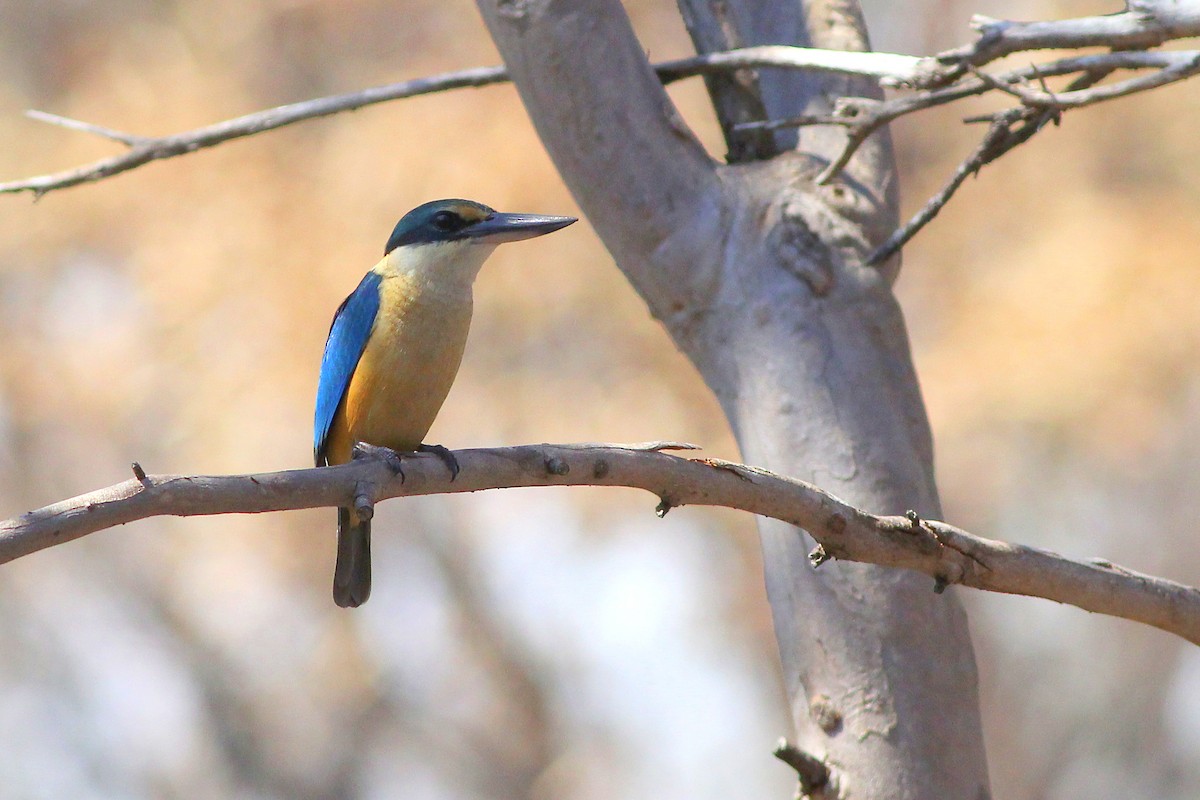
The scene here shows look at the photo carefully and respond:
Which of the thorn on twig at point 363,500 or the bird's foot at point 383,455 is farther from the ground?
the bird's foot at point 383,455

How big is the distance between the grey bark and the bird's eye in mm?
409

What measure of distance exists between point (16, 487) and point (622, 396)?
4288 mm

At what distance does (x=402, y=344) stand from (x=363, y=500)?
1.29 meters

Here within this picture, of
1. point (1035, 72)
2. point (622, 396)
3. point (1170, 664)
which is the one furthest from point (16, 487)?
point (1170, 664)

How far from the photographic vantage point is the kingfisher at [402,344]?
11.3ft

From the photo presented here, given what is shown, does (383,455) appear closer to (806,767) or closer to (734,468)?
(734,468)

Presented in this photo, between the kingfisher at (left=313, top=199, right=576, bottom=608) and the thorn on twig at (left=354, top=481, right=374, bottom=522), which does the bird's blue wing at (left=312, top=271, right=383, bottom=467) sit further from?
the thorn on twig at (left=354, top=481, right=374, bottom=522)

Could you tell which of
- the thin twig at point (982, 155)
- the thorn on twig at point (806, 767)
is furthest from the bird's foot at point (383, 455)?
the thin twig at point (982, 155)

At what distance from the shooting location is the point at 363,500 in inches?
86.6

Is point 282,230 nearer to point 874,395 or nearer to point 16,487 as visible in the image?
point 16,487

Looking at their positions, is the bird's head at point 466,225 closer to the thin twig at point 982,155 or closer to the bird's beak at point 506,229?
the bird's beak at point 506,229

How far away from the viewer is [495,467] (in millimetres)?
2385

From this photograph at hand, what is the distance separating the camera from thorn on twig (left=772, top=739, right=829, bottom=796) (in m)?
2.83

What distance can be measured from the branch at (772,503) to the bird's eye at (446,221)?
120cm
